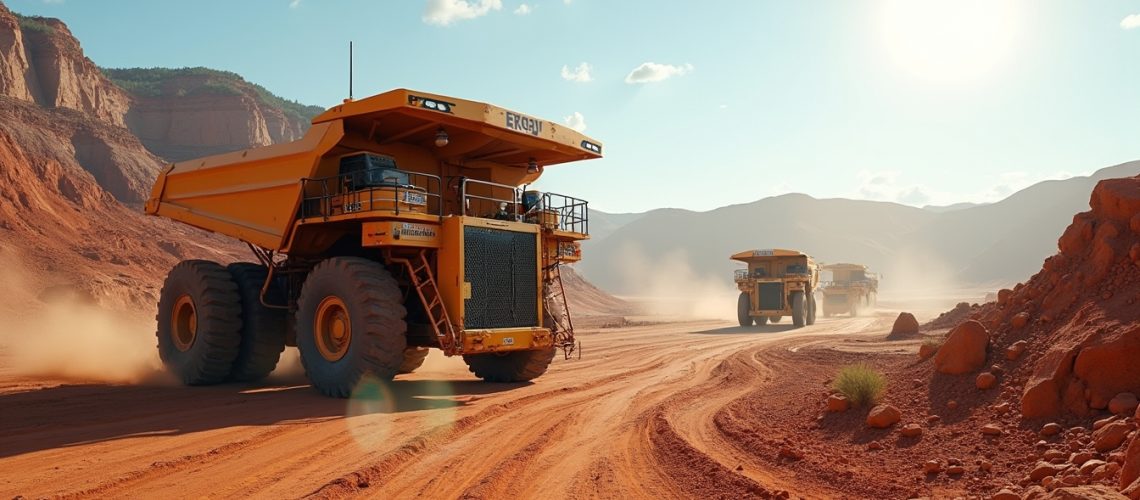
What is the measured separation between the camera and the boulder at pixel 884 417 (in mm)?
7055

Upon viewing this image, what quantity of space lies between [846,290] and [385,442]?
150ft

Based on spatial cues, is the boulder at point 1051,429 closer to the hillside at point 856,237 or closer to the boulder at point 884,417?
the boulder at point 884,417

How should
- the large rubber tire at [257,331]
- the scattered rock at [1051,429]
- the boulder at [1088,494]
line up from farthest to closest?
the large rubber tire at [257,331] < the scattered rock at [1051,429] < the boulder at [1088,494]

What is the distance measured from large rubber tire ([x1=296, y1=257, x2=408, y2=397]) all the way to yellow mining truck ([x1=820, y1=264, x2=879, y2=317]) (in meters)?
41.9

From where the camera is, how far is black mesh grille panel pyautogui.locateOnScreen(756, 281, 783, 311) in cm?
3253

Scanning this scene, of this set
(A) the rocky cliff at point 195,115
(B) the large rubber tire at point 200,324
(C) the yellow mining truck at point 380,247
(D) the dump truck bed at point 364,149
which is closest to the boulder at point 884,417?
(C) the yellow mining truck at point 380,247

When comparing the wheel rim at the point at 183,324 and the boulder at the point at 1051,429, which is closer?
the boulder at the point at 1051,429

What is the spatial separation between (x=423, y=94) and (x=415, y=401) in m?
4.11

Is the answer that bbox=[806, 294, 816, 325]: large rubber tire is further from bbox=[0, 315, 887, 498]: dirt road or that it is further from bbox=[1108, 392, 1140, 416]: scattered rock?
bbox=[1108, 392, 1140, 416]: scattered rock

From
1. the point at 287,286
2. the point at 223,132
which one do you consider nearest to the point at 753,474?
the point at 287,286

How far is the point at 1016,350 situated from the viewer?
7281 mm

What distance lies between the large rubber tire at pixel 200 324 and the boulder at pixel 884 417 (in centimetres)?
1012

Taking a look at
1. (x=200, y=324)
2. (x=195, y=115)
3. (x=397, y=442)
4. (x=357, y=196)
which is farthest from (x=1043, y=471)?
(x=195, y=115)

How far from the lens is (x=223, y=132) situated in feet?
217
